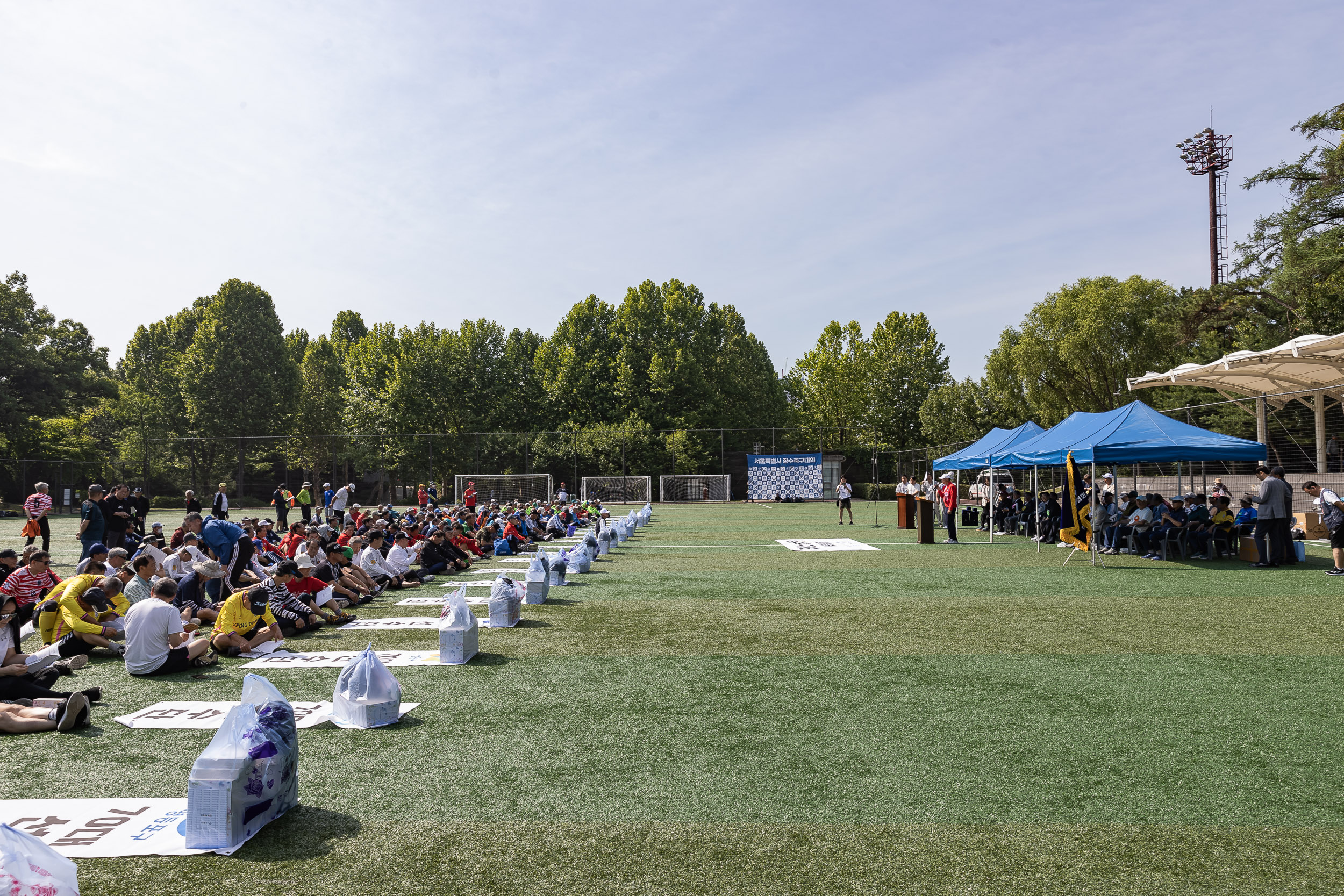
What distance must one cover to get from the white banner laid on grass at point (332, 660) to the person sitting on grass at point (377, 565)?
4399 mm

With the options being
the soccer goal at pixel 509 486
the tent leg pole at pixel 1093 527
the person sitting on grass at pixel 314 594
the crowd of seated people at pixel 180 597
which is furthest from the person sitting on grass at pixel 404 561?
the soccer goal at pixel 509 486

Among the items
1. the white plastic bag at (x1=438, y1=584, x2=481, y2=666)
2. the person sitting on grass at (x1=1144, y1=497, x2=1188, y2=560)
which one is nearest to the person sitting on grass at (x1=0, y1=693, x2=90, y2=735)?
the white plastic bag at (x1=438, y1=584, x2=481, y2=666)

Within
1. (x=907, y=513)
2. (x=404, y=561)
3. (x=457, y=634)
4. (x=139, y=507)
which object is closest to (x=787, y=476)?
(x=907, y=513)

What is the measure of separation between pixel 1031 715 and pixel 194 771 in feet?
17.2

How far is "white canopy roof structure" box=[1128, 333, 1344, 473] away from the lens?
1764 cm

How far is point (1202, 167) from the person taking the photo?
5312 cm

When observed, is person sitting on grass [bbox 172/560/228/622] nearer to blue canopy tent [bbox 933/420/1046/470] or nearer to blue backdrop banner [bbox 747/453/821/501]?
blue canopy tent [bbox 933/420/1046/470]

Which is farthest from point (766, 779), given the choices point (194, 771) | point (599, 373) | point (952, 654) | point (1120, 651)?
point (599, 373)

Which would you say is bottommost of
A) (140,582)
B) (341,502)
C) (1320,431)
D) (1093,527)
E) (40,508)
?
(140,582)

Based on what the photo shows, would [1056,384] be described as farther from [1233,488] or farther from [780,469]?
[1233,488]

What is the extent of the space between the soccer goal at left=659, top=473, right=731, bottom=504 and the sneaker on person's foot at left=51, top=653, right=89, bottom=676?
36.9 m

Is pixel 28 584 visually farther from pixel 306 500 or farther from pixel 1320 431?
pixel 1320 431

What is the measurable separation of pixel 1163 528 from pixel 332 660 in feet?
49.2

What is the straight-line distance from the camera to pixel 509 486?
135ft
